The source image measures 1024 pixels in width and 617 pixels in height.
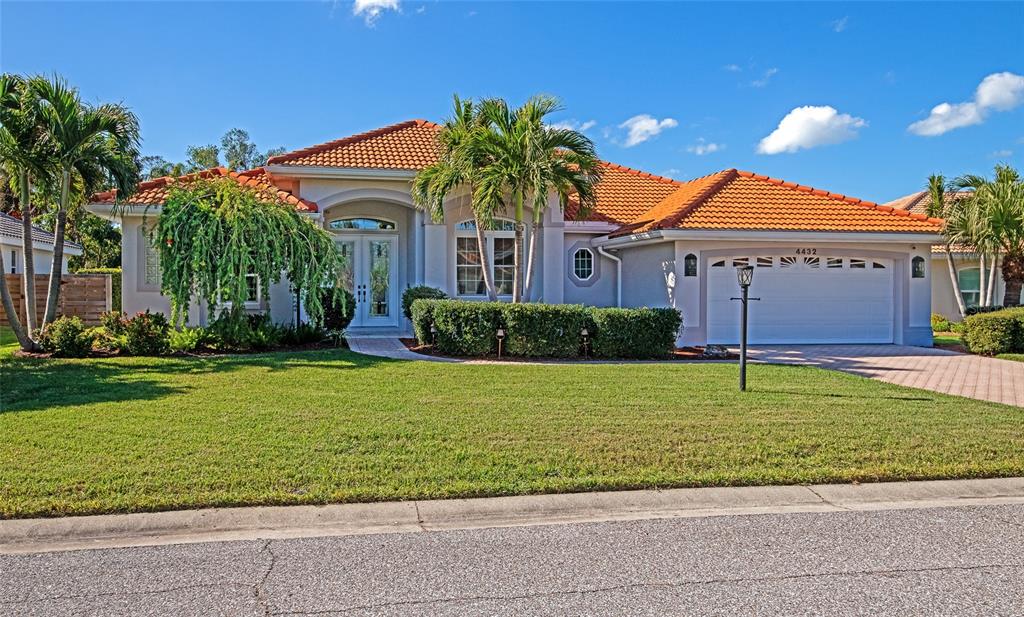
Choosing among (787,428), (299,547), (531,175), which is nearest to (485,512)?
(299,547)

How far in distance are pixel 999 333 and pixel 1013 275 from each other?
3705mm

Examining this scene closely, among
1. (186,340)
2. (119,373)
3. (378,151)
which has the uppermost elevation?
(378,151)

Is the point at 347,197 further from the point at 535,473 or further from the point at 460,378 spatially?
the point at 535,473

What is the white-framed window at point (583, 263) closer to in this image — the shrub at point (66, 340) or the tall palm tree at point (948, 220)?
the tall palm tree at point (948, 220)

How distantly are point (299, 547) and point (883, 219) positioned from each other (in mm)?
16014

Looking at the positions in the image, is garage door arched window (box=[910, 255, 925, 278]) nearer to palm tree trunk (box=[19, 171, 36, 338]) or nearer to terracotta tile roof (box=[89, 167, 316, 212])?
terracotta tile roof (box=[89, 167, 316, 212])

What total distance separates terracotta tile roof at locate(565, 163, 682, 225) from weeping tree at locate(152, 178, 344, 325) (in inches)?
279

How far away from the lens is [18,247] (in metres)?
25.8

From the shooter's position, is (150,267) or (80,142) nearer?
(80,142)

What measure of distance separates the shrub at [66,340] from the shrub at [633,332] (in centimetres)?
867

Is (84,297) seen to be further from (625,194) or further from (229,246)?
(625,194)

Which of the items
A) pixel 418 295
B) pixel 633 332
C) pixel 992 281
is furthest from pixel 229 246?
pixel 992 281

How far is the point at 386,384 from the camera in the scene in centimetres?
965

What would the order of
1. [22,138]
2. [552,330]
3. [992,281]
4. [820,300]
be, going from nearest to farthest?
[22,138], [552,330], [820,300], [992,281]
